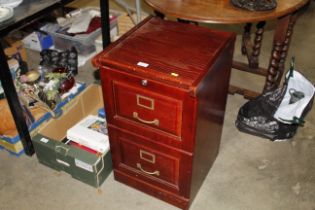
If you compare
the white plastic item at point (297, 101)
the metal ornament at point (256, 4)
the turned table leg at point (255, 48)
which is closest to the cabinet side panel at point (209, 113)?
the metal ornament at point (256, 4)

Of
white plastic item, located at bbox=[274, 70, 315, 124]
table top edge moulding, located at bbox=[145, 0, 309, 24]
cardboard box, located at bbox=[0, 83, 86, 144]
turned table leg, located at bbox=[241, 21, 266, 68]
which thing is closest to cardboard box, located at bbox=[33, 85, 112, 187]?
cardboard box, located at bbox=[0, 83, 86, 144]

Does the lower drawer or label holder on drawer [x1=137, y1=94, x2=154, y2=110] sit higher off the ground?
label holder on drawer [x1=137, y1=94, x2=154, y2=110]

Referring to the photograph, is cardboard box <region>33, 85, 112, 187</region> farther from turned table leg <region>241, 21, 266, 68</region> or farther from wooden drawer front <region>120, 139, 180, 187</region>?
turned table leg <region>241, 21, 266, 68</region>

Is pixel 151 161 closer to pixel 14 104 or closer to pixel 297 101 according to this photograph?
pixel 14 104

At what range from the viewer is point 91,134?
1.70m

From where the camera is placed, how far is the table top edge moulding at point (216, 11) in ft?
4.88

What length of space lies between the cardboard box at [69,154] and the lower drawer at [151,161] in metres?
0.09

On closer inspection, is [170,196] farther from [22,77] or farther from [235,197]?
[22,77]

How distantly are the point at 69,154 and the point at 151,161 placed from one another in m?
0.40

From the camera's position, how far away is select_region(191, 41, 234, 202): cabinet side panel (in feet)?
4.14

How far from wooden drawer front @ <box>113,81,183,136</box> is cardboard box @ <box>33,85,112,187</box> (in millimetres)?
344

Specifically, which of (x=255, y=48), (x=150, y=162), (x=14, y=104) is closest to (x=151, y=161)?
(x=150, y=162)

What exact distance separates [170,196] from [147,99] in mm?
523

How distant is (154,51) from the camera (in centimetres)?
130
